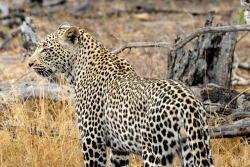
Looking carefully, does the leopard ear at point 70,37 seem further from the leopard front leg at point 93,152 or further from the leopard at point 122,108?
the leopard front leg at point 93,152

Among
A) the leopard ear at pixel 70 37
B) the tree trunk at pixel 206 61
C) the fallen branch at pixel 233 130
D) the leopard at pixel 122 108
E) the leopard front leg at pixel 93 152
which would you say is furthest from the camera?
the tree trunk at pixel 206 61

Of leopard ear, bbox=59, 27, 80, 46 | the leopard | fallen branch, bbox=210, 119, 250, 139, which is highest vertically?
leopard ear, bbox=59, 27, 80, 46

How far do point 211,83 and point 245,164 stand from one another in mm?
2534

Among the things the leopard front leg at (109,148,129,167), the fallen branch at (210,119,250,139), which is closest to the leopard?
the leopard front leg at (109,148,129,167)

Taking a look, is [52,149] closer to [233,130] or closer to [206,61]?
[233,130]

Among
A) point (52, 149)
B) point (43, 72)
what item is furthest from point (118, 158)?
point (43, 72)

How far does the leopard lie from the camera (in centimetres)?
366

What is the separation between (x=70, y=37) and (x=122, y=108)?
1.50 m

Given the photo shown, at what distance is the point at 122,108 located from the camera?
4344mm

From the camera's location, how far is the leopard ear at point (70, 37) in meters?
5.32

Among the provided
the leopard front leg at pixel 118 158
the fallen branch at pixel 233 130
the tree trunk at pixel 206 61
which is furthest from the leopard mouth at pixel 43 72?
the tree trunk at pixel 206 61

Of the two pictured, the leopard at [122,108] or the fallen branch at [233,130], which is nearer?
the leopard at [122,108]

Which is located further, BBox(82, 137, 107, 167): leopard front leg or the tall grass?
the tall grass

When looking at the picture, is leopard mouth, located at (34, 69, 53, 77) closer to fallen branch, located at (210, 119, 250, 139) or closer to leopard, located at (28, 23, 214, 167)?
leopard, located at (28, 23, 214, 167)
